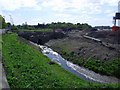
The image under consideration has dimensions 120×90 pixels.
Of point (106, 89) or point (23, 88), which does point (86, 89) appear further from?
point (23, 88)

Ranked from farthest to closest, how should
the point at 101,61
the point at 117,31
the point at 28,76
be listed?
the point at 117,31
the point at 101,61
the point at 28,76

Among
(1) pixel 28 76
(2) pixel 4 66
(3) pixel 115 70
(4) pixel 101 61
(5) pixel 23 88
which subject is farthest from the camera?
(4) pixel 101 61

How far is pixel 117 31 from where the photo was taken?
7888 cm

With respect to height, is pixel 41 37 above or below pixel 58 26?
below

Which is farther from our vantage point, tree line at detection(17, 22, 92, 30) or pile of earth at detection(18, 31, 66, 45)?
tree line at detection(17, 22, 92, 30)

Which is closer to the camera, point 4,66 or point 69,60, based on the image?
point 4,66

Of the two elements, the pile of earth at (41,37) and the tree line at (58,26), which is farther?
the tree line at (58,26)

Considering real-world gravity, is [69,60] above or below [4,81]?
below

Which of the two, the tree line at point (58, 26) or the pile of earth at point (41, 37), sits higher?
the tree line at point (58, 26)

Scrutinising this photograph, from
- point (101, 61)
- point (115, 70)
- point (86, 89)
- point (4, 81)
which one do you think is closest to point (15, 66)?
point (4, 81)

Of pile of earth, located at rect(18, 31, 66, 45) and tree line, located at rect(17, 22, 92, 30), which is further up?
tree line, located at rect(17, 22, 92, 30)

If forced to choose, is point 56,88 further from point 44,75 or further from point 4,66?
point 4,66

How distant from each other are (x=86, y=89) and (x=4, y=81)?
614cm

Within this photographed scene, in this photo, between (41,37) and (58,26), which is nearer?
(41,37)
